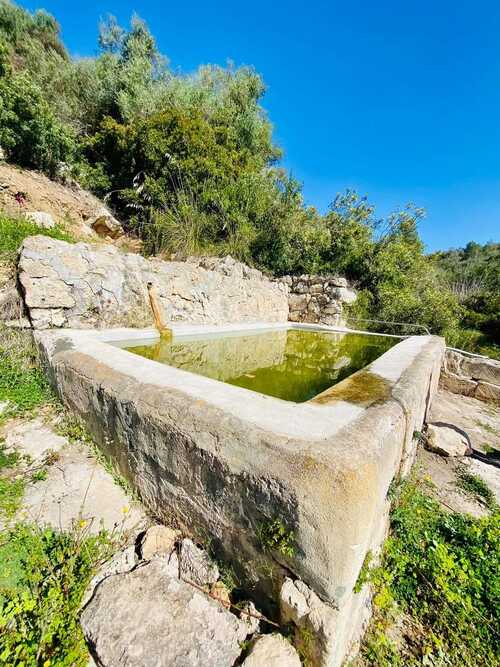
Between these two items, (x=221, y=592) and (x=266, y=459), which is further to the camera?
(x=221, y=592)

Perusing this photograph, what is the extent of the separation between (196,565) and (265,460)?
82 cm

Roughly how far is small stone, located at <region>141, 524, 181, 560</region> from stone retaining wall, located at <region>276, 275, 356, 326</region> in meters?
7.01

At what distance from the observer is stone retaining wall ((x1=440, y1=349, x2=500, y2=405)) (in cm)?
388

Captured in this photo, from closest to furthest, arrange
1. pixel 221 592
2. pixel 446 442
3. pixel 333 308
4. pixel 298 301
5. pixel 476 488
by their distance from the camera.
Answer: pixel 221 592, pixel 476 488, pixel 446 442, pixel 333 308, pixel 298 301

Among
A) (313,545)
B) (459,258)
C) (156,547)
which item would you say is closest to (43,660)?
(156,547)

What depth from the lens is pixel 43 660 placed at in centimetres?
94

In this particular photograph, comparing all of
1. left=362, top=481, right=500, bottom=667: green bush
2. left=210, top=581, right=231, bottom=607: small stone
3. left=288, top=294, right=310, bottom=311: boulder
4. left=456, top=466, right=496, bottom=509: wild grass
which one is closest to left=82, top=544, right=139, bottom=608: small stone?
left=210, top=581, right=231, bottom=607: small stone

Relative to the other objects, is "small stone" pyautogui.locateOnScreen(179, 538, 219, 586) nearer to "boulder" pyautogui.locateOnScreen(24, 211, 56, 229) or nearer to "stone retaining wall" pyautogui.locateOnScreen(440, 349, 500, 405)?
"stone retaining wall" pyautogui.locateOnScreen(440, 349, 500, 405)

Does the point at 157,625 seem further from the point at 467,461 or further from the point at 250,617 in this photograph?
the point at 467,461

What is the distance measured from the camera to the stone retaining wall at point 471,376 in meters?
3.88

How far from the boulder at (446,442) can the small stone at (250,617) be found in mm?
2206

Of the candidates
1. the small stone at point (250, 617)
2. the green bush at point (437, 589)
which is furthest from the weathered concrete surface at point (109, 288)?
the green bush at point (437, 589)

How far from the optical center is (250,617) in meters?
1.12

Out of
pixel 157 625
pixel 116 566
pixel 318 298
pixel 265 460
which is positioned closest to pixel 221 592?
pixel 157 625
